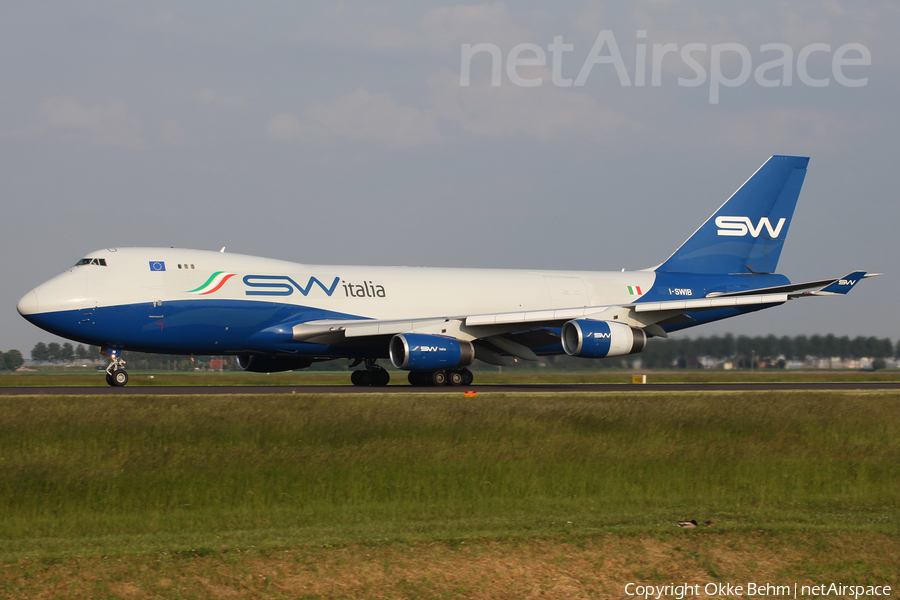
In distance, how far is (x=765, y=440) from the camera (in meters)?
20.6

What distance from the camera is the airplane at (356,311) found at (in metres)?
29.3

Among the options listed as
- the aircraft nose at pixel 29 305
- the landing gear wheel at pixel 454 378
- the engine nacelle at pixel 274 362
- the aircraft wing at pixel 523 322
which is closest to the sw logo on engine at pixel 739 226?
the aircraft wing at pixel 523 322

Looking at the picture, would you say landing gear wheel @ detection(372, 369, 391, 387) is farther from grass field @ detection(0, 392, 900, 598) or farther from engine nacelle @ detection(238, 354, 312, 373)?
grass field @ detection(0, 392, 900, 598)

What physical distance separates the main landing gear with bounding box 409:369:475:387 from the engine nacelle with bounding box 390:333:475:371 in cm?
120

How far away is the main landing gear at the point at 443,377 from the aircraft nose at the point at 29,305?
12.7 meters

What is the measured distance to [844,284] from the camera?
32219 mm

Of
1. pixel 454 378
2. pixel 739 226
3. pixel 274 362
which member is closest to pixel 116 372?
pixel 274 362

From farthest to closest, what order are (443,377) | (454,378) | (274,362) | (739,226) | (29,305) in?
1. (739,226)
2. (274,362)
3. (454,378)
4. (443,377)
5. (29,305)

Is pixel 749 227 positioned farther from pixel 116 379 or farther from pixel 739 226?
pixel 116 379

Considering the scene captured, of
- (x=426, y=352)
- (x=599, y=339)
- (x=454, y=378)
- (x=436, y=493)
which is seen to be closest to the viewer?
(x=436, y=493)

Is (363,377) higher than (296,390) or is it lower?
higher

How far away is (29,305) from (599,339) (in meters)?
18.4

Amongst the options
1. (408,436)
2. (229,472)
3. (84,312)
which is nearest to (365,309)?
(84,312)

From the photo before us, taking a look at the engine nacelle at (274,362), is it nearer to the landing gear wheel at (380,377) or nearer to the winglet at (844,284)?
the landing gear wheel at (380,377)
